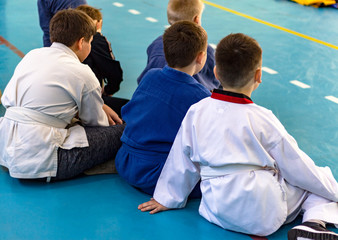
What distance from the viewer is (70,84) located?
236cm

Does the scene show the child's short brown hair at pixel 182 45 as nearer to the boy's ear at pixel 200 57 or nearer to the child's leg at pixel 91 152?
the boy's ear at pixel 200 57

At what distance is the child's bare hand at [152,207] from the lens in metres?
2.25

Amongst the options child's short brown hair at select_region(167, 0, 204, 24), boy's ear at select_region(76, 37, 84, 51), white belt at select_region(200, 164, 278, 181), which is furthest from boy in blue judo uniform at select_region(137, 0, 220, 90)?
white belt at select_region(200, 164, 278, 181)

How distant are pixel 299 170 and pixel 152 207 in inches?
32.1

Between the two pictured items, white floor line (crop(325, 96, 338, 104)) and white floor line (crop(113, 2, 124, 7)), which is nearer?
white floor line (crop(325, 96, 338, 104))

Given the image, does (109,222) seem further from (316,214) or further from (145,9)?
(145,9)

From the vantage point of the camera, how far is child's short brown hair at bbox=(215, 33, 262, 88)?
202cm

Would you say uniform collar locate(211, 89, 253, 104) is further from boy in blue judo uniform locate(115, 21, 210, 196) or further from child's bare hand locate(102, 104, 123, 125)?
child's bare hand locate(102, 104, 123, 125)

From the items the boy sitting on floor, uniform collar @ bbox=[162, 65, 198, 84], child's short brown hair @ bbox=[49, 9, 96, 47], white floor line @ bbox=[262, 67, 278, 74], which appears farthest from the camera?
white floor line @ bbox=[262, 67, 278, 74]

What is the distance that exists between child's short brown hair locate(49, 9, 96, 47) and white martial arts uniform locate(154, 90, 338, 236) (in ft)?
3.06

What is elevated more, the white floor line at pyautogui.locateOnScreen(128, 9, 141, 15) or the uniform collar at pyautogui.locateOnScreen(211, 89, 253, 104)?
the uniform collar at pyautogui.locateOnScreen(211, 89, 253, 104)

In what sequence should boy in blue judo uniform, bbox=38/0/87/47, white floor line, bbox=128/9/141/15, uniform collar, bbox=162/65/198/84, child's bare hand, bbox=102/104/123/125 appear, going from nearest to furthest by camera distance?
1. uniform collar, bbox=162/65/198/84
2. child's bare hand, bbox=102/104/123/125
3. boy in blue judo uniform, bbox=38/0/87/47
4. white floor line, bbox=128/9/141/15

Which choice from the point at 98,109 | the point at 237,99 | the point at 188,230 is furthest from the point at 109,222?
the point at 237,99

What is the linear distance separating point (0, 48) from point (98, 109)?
2.59m
